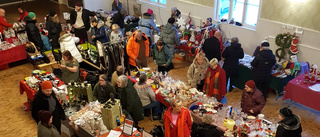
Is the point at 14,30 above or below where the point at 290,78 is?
above

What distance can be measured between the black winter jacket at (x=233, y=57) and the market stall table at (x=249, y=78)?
195mm

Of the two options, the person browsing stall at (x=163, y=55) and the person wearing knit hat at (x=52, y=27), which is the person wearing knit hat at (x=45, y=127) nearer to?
the person browsing stall at (x=163, y=55)

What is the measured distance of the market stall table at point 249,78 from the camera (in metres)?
7.02

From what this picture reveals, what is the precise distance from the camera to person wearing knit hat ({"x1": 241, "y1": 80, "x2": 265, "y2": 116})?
17.4 ft

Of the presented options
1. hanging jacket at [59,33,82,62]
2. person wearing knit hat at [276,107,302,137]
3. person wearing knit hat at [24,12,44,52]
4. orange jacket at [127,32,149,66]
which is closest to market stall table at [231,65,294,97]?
orange jacket at [127,32,149,66]

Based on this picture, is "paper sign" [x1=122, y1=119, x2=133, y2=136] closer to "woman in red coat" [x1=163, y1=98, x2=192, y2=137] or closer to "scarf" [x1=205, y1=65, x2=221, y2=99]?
"woman in red coat" [x1=163, y1=98, x2=192, y2=137]

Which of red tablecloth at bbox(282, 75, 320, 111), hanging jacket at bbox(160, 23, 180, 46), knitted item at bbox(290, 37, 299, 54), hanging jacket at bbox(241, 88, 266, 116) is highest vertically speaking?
hanging jacket at bbox(160, 23, 180, 46)

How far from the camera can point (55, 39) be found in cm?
891

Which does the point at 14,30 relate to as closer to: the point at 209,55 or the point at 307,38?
the point at 209,55

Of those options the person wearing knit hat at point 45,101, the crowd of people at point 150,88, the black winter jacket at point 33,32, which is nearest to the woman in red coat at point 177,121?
the crowd of people at point 150,88

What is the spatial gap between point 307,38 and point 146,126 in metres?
4.60

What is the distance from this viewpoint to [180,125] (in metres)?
4.64

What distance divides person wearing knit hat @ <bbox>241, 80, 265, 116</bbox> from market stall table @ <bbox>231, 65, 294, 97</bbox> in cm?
192

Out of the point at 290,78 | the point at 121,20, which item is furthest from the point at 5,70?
the point at 290,78
